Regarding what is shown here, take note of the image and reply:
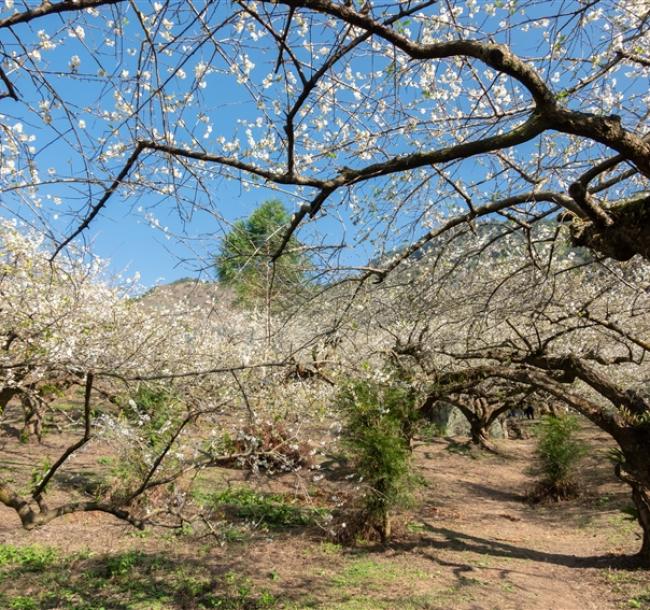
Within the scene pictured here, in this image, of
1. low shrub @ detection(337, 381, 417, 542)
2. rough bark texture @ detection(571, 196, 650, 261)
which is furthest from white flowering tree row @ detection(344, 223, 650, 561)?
rough bark texture @ detection(571, 196, 650, 261)

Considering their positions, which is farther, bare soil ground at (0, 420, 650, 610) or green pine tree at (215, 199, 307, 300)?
bare soil ground at (0, 420, 650, 610)

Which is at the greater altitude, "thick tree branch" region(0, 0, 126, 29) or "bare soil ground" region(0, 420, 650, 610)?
"thick tree branch" region(0, 0, 126, 29)

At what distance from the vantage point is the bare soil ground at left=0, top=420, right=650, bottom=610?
5.34 m

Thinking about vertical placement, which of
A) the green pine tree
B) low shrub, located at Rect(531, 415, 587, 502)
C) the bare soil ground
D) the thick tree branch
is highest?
the thick tree branch

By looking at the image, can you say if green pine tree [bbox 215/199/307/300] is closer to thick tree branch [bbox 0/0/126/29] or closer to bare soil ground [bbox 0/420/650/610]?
thick tree branch [bbox 0/0/126/29]

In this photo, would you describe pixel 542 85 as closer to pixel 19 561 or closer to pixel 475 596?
pixel 475 596

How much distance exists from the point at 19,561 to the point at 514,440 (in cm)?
1654

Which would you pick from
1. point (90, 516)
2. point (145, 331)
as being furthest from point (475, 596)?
point (145, 331)

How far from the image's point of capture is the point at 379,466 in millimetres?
7605

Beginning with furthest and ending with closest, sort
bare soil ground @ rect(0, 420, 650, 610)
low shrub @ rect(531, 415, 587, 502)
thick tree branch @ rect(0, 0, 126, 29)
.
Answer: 1. low shrub @ rect(531, 415, 587, 502)
2. bare soil ground @ rect(0, 420, 650, 610)
3. thick tree branch @ rect(0, 0, 126, 29)

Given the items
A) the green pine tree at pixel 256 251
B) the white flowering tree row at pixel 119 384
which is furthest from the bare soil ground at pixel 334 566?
the green pine tree at pixel 256 251

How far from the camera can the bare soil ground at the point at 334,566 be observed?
5.34 metres

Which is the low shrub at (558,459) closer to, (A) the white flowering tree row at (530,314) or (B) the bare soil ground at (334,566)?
(B) the bare soil ground at (334,566)

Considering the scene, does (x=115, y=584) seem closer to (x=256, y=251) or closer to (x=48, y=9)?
(x=256, y=251)
